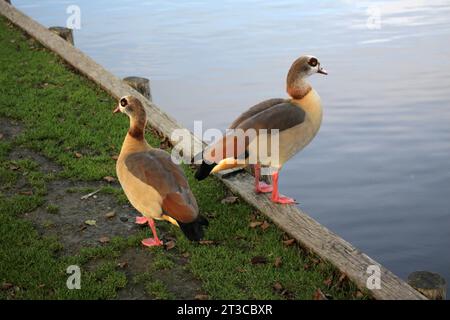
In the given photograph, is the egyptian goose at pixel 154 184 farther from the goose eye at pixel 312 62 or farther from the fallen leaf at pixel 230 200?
the goose eye at pixel 312 62

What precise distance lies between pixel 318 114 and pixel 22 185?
369 cm

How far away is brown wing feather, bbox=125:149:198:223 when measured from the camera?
16.6 feet

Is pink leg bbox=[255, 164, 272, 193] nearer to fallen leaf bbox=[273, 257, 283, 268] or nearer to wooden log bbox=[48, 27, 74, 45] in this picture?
fallen leaf bbox=[273, 257, 283, 268]

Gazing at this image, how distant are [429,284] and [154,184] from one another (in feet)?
8.16

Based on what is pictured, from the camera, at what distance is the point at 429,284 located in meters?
4.73

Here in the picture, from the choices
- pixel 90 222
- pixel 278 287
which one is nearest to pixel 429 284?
pixel 278 287

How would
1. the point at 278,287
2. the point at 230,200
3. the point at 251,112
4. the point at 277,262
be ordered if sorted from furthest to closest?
the point at 230,200, the point at 251,112, the point at 277,262, the point at 278,287

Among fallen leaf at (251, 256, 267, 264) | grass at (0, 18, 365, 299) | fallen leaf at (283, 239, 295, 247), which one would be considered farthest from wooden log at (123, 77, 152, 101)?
fallen leaf at (251, 256, 267, 264)

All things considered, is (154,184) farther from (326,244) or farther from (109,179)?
(109,179)

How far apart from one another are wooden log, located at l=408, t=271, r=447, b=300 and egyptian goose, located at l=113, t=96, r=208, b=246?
183 cm

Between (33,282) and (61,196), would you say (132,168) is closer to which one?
(33,282)

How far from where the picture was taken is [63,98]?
10.1 metres

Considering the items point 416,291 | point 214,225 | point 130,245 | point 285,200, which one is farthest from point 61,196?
point 416,291
